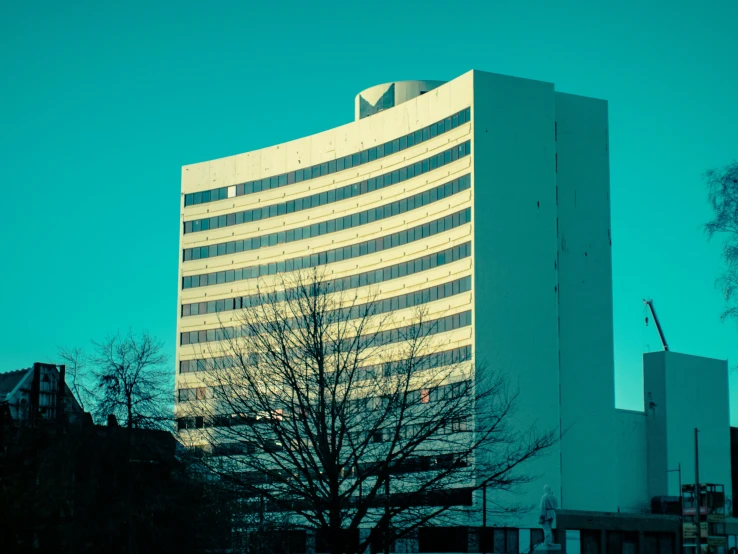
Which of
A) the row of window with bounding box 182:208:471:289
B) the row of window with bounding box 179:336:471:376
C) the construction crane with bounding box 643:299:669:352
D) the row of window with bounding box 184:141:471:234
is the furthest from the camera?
the construction crane with bounding box 643:299:669:352

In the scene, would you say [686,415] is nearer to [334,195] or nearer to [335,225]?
[335,225]

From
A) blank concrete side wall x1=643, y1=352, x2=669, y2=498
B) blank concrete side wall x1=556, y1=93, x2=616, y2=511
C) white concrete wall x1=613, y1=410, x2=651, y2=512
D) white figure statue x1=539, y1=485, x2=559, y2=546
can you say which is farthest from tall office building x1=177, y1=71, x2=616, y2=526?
white figure statue x1=539, y1=485, x2=559, y2=546

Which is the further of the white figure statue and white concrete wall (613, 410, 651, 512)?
white concrete wall (613, 410, 651, 512)

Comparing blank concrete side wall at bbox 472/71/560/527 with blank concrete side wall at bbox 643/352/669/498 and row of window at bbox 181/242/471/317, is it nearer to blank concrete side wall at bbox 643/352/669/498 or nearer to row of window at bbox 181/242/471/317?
row of window at bbox 181/242/471/317

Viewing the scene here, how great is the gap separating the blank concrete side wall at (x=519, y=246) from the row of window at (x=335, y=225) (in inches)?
150

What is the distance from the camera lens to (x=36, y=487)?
20344 mm

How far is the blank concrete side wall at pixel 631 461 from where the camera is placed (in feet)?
375

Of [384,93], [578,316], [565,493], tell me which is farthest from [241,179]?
[565,493]

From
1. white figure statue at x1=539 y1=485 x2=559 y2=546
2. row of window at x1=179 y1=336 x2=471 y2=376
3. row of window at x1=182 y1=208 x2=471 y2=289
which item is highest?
row of window at x1=182 y1=208 x2=471 y2=289

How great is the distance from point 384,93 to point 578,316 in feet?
98.9

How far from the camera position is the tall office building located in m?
94.1

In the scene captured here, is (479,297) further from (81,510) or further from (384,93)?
(81,510)

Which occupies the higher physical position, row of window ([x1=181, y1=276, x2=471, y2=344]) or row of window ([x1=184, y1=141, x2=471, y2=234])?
row of window ([x1=184, y1=141, x2=471, y2=234])

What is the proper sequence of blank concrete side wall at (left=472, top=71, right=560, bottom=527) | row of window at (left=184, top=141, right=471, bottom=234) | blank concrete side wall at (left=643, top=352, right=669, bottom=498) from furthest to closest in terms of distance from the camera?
blank concrete side wall at (left=643, top=352, right=669, bottom=498) → row of window at (left=184, top=141, right=471, bottom=234) → blank concrete side wall at (left=472, top=71, right=560, bottom=527)
